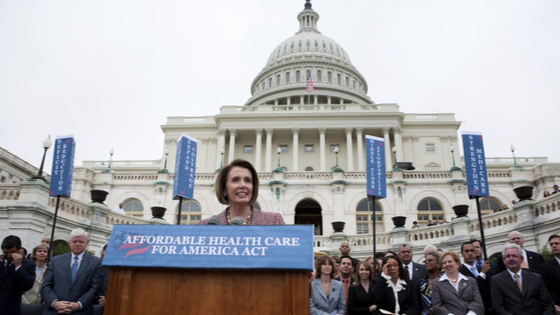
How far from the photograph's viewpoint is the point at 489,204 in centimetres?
3169

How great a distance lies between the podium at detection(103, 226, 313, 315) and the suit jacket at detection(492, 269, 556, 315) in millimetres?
5419

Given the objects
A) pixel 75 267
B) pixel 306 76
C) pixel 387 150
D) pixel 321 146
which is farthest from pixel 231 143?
pixel 75 267

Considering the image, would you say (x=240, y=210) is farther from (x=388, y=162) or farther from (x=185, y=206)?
(x=388, y=162)

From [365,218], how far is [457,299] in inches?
970

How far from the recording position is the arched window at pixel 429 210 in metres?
30.6

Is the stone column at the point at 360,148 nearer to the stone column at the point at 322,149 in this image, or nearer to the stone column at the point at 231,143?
the stone column at the point at 322,149

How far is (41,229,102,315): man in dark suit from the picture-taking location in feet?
18.8

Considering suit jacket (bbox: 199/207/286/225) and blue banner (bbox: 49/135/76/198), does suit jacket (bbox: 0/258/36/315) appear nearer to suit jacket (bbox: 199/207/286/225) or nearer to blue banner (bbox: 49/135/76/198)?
suit jacket (bbox: 199/207/286/225)

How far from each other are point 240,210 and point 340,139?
193 feet

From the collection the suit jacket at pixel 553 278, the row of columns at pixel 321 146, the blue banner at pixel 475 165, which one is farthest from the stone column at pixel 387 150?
the suit jacket at pixel 553 278

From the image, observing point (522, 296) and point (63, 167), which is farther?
point (63, 167)

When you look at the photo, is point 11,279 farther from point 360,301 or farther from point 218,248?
point 360,301

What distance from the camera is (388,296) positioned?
7418mm

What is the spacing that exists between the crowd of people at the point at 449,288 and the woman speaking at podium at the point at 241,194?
2.74 metres
